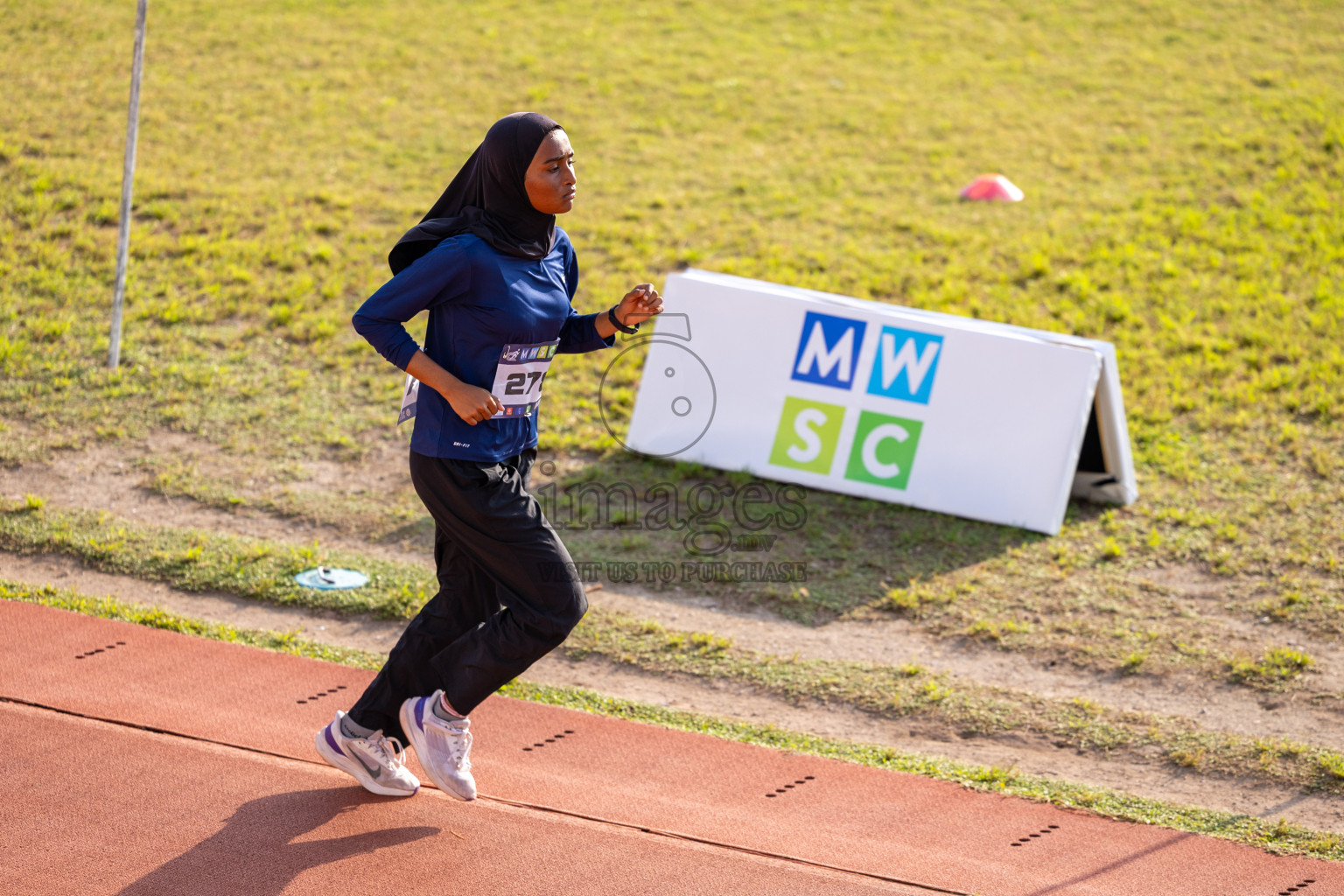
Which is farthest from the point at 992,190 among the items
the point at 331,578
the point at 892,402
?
the point at 331,578

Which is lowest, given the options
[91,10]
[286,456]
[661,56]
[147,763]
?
[147,763]

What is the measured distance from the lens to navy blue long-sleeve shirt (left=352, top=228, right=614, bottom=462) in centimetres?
355

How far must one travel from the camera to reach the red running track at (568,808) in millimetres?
3768

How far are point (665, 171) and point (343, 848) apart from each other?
1044 centimetres

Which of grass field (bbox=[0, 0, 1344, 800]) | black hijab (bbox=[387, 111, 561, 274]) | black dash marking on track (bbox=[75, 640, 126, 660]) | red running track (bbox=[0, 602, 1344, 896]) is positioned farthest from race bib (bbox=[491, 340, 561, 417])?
grass field (bbox=[0, 0, 1344, 800])

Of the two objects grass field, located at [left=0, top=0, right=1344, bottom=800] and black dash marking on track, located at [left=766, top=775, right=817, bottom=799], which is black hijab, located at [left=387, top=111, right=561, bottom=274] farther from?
grass field, located at [left=0, top=0, right=1344, bottom=800]

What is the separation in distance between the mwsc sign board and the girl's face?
156 inches

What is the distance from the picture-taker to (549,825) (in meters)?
4.01

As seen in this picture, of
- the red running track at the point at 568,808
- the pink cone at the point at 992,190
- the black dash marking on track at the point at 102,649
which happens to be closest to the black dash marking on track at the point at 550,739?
the red running track at the point at 568,808

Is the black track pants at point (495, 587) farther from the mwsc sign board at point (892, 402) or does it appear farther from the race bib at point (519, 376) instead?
the mwsc sign board at point (892, 402)

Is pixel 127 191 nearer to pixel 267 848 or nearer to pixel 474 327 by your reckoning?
pixel 474 327

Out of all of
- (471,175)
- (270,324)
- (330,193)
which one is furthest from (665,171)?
(471,175)

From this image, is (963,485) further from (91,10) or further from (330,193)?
(91,10)

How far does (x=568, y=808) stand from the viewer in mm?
4148
